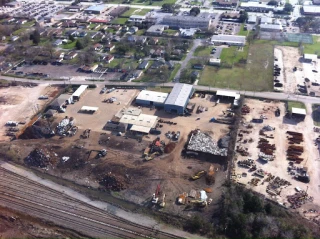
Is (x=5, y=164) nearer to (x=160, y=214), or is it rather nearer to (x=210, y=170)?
(x=160, y=214)

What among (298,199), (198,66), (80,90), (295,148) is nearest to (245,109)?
(295,148)

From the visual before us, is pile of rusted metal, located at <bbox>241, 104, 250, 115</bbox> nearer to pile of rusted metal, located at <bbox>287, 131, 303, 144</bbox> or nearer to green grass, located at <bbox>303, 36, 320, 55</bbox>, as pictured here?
pile of rusted metal, located at <bbox>287, 131, 303, 144</bbox>

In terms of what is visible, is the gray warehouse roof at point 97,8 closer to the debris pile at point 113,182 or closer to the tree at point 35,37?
the tree at point 35,37

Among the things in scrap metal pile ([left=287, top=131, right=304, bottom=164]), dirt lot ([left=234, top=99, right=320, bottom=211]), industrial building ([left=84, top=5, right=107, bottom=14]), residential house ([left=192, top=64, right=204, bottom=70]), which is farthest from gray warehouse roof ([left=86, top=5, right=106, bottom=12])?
scrap metal pile ([left=287, top=131, right=304, bottom=164])

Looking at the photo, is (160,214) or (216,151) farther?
(216,151)

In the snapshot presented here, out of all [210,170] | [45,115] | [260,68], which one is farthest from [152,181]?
[260,68]
